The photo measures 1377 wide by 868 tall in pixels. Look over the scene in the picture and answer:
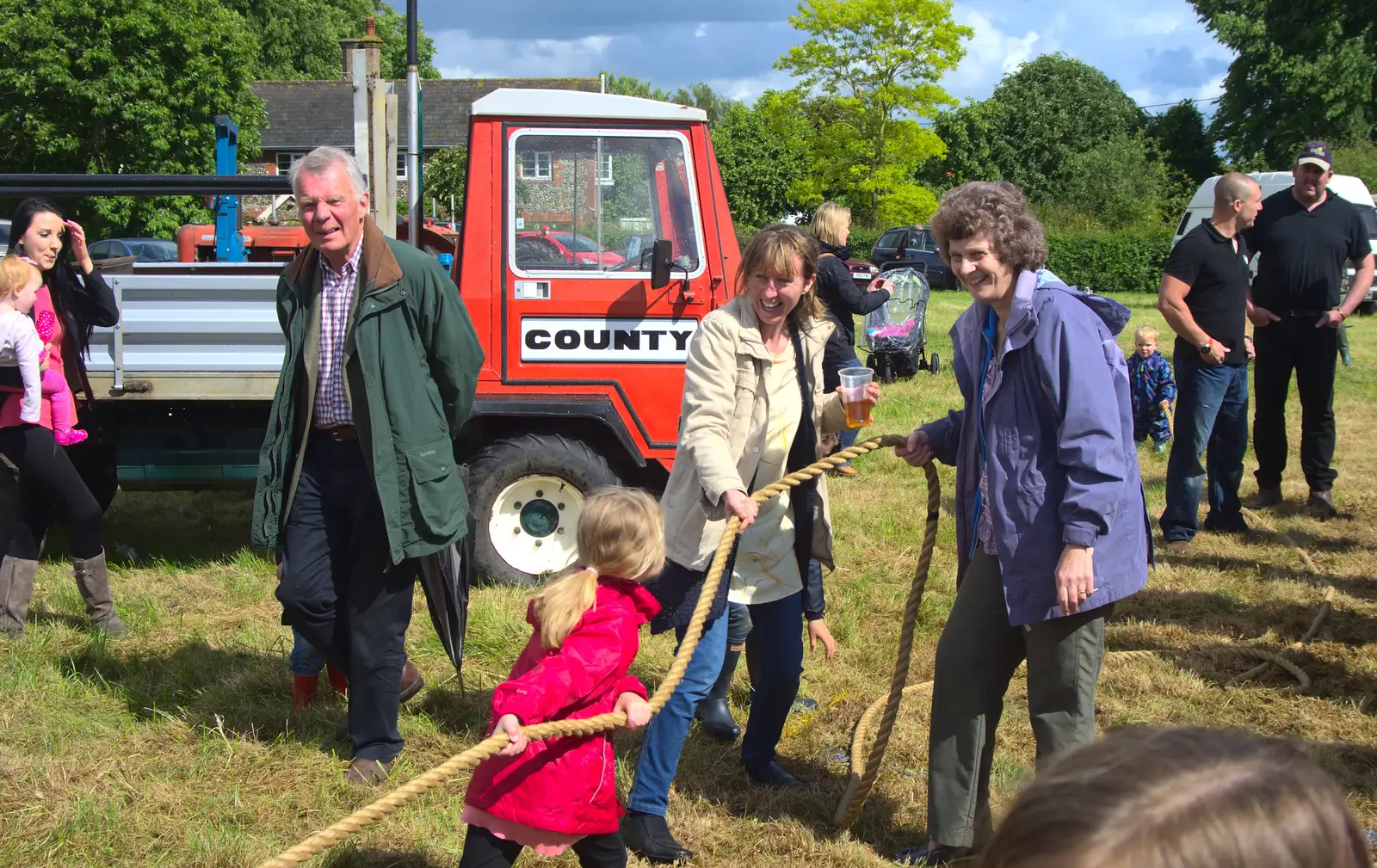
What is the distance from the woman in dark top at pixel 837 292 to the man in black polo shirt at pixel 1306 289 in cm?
239

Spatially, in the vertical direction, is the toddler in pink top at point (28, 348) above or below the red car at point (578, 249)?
below

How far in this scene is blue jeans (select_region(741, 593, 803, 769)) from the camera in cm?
377

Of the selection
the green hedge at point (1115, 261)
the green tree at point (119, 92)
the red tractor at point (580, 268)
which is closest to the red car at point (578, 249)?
the red tractor at point (580, 268)

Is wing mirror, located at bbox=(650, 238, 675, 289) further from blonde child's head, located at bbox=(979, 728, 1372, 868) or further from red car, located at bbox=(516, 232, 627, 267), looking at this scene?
blonde child's head, located at bbox=(979, 728, 1372, 868)

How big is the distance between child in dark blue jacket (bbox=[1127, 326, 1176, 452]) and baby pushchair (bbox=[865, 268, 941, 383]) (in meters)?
3.21

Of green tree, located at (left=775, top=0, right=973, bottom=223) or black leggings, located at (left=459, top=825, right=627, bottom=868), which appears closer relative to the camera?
black leggings, located at (left=459, top=825, right=627, bottom=868)

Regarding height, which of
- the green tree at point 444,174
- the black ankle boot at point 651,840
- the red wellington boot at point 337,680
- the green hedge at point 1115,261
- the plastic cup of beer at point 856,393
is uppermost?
the green tree at point 444,174

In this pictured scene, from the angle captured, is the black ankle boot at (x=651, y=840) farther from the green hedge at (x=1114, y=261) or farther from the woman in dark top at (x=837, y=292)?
the green hedge at (x=1114, y=261)

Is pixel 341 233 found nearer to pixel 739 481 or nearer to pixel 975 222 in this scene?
pixel 739 481

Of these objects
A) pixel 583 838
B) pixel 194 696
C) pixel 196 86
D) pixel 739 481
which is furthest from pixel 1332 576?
pixel 196 86

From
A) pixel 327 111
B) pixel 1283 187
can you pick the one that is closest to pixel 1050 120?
pixel 327 111

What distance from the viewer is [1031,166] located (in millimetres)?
48812

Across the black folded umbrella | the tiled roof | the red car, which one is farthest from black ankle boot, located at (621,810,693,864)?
the tiled roof

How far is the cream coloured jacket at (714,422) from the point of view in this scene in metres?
3.45
